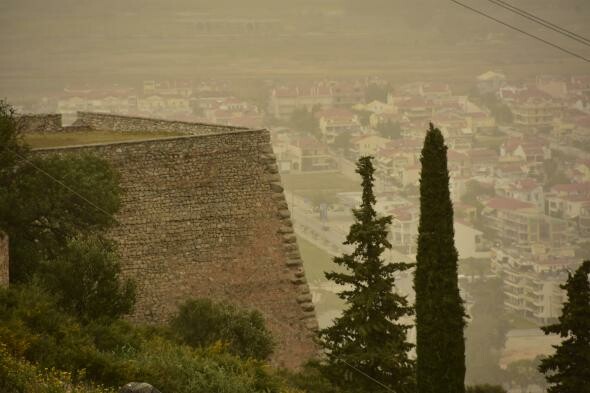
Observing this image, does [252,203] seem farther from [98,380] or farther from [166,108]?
[166,108]

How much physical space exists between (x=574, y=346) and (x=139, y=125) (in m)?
10.9

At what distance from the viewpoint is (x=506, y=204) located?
7700 centimetres

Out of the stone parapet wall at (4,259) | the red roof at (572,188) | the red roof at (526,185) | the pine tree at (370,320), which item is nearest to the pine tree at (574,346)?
the pine tree at (370,320)

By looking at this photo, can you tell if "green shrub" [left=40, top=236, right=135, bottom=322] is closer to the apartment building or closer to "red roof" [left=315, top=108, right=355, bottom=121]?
the apartment building

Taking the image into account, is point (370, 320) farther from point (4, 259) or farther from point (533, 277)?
point (533, 277)

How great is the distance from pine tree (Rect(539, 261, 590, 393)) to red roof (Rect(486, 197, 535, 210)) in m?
57.3

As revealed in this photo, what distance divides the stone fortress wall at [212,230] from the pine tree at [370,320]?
138 inches

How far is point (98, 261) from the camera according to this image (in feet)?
55.6

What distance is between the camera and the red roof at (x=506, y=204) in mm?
74438

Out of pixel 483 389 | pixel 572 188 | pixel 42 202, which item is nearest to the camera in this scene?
pixel 42 202

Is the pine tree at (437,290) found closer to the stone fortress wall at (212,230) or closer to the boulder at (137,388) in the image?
the stone fortress wall at (212,230)

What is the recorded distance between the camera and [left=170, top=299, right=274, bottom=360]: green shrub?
18.3 m

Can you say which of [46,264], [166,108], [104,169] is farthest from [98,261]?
[166,108]

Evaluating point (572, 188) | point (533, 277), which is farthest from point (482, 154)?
point (533, 277)
